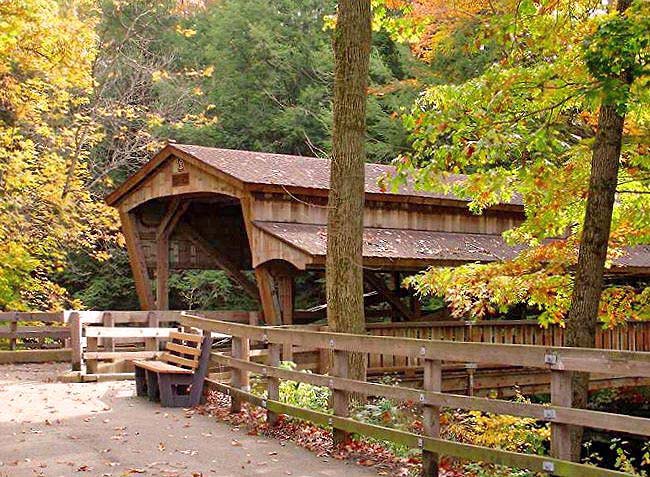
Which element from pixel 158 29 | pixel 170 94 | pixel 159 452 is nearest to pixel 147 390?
pixel 159 452

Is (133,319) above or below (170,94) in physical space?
below

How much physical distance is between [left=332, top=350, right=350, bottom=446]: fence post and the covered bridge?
7.65 m

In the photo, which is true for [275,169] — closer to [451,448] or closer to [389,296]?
[389,296]

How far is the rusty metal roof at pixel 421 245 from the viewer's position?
17.7 m

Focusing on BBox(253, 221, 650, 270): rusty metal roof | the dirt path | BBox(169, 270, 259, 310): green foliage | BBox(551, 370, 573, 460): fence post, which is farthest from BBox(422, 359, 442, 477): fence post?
BBox(169, 270, 259, 310): green foliage

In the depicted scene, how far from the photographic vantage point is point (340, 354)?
884 cm

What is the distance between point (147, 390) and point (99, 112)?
54.4ft

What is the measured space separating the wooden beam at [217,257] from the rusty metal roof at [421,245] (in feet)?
14.9

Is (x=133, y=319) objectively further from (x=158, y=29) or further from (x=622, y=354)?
(x=158, y=29)

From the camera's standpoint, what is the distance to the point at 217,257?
23578 millimetres

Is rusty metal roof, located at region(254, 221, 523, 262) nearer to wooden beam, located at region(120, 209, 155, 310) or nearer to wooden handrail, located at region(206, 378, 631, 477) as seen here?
wooden beam, located at region(120, 209, 155, 310)

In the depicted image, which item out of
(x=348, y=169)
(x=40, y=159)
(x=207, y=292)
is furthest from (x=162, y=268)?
(x=348, y=169)

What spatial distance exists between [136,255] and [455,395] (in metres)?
16.5

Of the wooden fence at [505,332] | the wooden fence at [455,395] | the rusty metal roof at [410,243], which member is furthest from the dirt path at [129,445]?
the wooden fence at [505,332]
